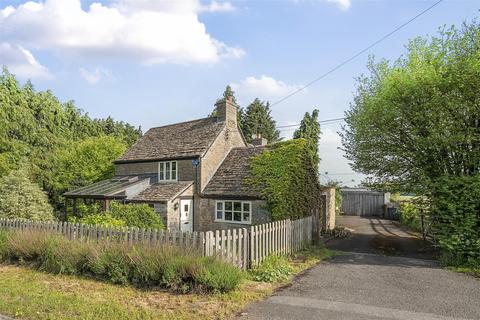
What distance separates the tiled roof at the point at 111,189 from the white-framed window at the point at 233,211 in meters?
6.18

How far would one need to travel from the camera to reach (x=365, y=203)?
37250 mm

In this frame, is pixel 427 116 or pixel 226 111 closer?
pixel 427 116

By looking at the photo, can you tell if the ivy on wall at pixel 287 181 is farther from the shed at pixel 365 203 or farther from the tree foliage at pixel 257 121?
the tree foliage at pixel 257 121

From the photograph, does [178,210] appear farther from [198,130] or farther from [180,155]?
[198,130]

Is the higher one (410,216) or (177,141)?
(177,141)

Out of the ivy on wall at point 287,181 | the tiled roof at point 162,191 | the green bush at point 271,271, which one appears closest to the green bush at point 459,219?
the green bush at point 271,271

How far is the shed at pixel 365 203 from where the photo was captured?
3638 centimetres

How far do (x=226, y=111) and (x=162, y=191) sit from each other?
7433mm

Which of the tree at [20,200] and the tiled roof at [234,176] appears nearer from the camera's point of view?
the tiled roof at [234,176]

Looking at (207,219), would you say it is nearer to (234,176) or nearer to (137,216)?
(234,176)

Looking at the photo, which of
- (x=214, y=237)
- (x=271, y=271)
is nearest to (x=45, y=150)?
(x=214, y=237)

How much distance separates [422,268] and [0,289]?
41.4 ft

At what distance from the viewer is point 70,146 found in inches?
1323

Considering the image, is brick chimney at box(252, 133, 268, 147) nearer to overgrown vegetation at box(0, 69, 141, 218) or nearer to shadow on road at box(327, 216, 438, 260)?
shadow on road at box(327, 216, 438, 260)
